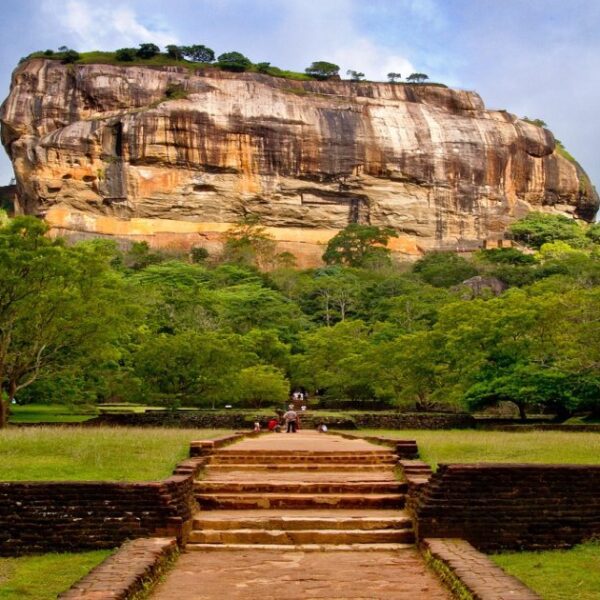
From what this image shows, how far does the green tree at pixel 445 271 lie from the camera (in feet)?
191

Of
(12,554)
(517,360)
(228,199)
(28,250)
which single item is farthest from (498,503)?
(228,199)

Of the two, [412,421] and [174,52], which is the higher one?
[174,52]

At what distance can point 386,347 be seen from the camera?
31.6 metres

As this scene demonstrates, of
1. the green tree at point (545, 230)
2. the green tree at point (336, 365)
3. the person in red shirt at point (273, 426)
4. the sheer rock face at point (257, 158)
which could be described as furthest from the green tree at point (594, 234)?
the person in red shirt at point (273, 426)

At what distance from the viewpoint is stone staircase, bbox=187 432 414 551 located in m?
8.77

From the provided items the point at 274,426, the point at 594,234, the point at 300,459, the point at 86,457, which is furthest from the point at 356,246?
the point at 86,457

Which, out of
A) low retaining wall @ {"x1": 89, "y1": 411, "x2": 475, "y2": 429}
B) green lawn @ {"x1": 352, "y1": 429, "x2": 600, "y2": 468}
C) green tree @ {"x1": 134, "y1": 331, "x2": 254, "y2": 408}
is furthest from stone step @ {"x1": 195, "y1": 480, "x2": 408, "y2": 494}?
green tree @ {"x1": 134, "y1": 331, "x2": 254, "y2": 408}

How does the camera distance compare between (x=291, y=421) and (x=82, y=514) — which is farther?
(x=291, y=421)

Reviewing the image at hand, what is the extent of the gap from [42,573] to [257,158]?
65398 mm

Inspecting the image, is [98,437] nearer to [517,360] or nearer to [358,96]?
[517,360]

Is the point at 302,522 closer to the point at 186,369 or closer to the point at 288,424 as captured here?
the point at 288,424

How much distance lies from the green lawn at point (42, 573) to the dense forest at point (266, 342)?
13.0 metres

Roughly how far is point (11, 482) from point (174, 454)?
3633 millimetres

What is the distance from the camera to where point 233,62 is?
257 ft
